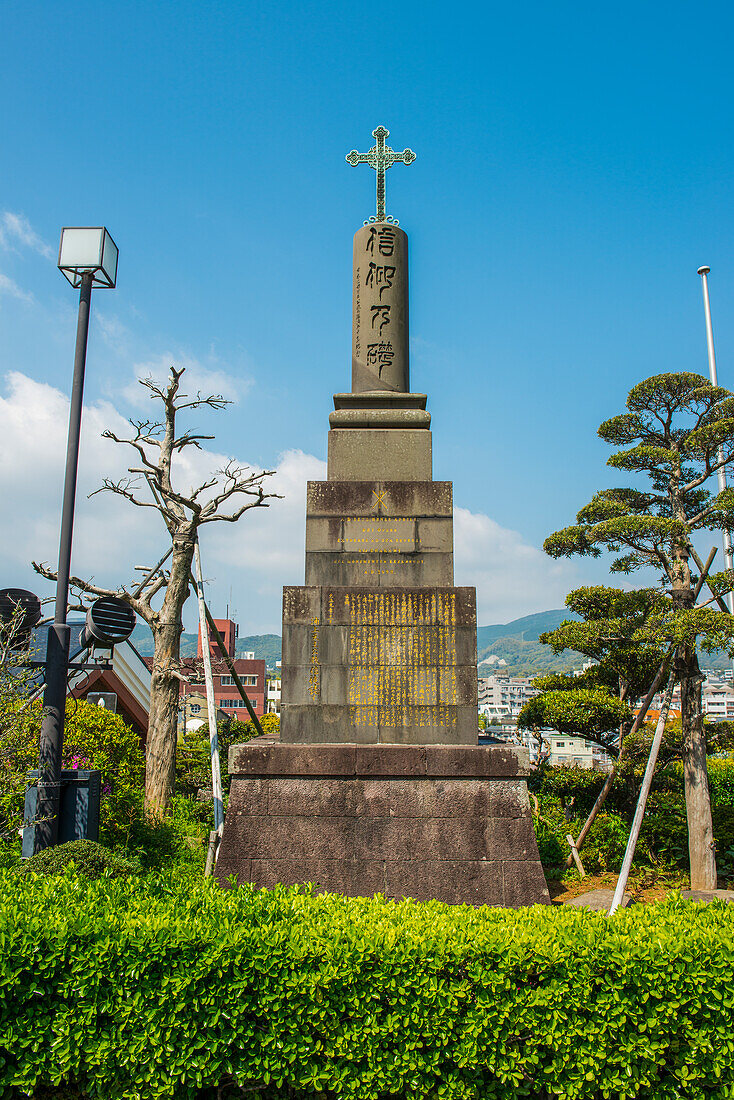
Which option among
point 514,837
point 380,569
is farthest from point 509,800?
point 380,569

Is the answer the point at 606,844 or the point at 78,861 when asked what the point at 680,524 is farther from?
the point at 78,861

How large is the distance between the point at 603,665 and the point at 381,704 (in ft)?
16.1

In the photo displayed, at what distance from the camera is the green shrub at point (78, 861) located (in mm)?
5414

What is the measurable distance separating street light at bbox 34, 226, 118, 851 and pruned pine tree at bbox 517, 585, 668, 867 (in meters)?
6.50

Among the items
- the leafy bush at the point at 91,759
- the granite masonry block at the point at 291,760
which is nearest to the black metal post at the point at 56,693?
the leafy bush at the point at 91,759

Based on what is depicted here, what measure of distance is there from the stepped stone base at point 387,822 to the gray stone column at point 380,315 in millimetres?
4690

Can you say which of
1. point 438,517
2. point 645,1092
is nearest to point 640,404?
point 438,517

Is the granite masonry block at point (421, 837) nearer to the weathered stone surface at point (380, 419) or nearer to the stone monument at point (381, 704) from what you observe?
the stone monument at point (381, 704)

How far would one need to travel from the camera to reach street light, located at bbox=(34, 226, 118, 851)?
5.83 m

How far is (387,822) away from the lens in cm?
685

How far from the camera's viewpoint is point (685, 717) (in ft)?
31.7

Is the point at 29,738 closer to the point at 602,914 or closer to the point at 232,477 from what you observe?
the point at 602,914

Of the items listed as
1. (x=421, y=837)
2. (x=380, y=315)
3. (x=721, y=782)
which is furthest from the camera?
(x=721, y=782)

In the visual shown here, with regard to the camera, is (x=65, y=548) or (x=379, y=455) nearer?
(x=65, y=548)
